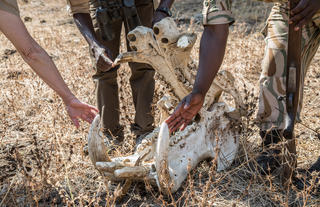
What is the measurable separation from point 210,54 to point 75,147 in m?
1.72

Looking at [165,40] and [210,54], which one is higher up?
[165,40]

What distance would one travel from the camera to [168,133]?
2256mm

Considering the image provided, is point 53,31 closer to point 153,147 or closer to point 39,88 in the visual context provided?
point 39,88

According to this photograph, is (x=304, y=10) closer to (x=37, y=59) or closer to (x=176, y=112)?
(x=176, y=112)

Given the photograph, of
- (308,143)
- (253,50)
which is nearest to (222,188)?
(308,143)

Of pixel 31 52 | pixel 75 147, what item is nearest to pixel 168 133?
pixel 31 52

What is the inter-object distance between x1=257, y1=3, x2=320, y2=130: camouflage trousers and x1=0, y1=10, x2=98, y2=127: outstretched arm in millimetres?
1451

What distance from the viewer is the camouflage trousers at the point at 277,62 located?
2.82m

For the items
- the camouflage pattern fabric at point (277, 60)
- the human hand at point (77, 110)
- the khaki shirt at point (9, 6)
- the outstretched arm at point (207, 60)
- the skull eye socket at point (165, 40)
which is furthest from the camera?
the camouflage pattern fabric at point (277, 60)

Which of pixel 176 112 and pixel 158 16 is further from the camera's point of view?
pixel 158 16

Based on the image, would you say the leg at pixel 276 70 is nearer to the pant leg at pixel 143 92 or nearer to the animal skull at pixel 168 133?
the animal skull at pixel 168 133

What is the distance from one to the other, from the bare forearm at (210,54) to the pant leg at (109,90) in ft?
3.91

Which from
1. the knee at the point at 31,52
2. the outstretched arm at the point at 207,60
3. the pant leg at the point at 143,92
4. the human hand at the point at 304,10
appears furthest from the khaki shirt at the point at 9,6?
the human hand at the point at 304,10

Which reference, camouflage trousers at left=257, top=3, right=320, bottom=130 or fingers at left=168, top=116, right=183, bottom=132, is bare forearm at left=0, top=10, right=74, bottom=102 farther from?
camouflage trousers at left=257, top=3, right=320, bottom=130
